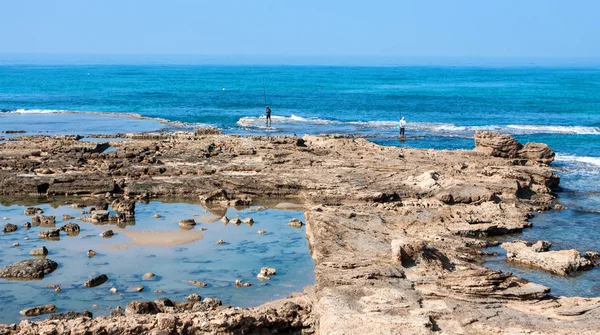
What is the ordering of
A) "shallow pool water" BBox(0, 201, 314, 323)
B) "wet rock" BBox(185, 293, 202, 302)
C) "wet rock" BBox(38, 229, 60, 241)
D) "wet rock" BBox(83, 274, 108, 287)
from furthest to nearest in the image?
1. "wet rock" BBox(38, 229, 60, 241)
2. "wet rock" BBox(83, 274, 108, 287)
3. "shallow pool water" BBox(0, 201, 314, 323)
4. "wet rock" BBox(185, 293, 202, 302)

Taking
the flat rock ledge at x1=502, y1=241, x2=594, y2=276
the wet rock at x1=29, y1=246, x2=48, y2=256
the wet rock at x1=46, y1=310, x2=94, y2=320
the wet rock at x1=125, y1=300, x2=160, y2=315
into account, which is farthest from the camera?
the wet rock at x1=29, y1=246, x2=48, y2=256

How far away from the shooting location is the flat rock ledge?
18516 mm

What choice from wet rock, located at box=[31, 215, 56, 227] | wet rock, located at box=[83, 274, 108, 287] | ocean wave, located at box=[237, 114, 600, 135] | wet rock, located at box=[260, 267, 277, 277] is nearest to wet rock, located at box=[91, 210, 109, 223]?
wet rock, located at box=[31, 215, 56, 227]

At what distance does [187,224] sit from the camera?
22.8m

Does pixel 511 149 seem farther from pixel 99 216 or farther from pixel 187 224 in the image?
pixel 99 216

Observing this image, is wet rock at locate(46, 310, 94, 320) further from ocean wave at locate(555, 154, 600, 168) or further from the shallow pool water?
ocean wave at locate(555, 154, 600, 168)

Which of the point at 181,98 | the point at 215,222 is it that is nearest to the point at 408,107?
the point at 181,98

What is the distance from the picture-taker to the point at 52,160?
100 feet

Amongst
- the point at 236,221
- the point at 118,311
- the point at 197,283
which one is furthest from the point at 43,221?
the point at 118,311

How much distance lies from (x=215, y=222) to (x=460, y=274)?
993 cm

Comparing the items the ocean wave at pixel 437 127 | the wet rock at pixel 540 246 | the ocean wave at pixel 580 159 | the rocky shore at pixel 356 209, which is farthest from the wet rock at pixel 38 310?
the ocean wave at pixel 437 127

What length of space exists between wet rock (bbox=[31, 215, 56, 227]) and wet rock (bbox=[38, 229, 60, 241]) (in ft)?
3.92

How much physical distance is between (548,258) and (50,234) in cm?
1415

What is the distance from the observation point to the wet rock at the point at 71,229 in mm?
21712
